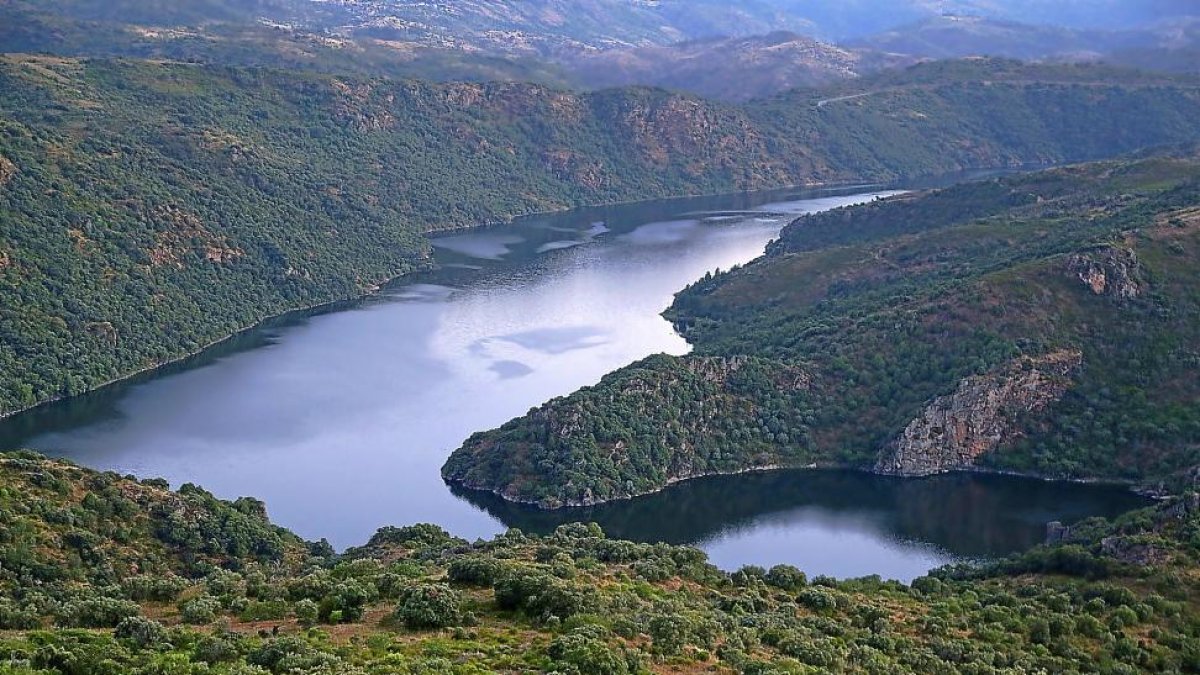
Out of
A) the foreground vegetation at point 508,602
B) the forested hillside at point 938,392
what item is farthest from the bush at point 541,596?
the forested hillside at point 938,392

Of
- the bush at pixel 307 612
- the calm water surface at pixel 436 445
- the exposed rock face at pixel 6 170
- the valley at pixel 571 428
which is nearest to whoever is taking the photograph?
the bush at pixel 307 612

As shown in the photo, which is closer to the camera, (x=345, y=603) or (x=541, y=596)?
(x=541, y=596)

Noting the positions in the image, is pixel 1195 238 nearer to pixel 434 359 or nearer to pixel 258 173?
pixel 434 359

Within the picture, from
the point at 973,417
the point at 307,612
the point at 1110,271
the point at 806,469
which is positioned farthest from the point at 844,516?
the point at 307,612

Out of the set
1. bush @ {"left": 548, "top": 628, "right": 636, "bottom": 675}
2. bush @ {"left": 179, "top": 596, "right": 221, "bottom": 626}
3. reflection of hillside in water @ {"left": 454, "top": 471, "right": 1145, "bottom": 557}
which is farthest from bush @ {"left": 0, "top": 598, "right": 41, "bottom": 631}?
reflection of hillside in water @ {"left": 454, "top": 471, "right": 1145, "bottom": 557}

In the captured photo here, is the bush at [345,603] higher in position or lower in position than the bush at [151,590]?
higher

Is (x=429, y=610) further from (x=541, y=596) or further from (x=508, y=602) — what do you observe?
(x=541, y=596)

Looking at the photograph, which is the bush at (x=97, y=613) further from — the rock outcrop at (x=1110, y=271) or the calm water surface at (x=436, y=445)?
the rock outcrop at (x=1110, y=271)

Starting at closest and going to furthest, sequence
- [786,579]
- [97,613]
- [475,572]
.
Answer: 1. [97,613]
2. [475,572]
3. [786,579]
